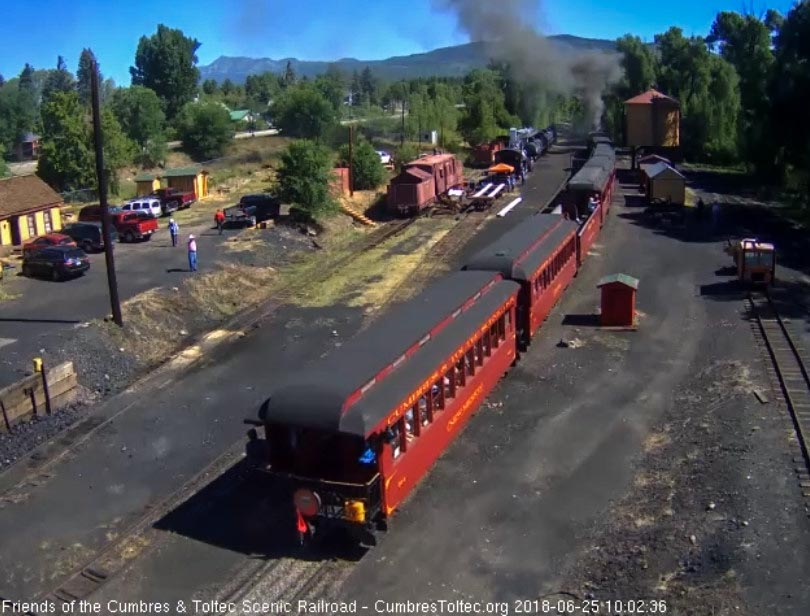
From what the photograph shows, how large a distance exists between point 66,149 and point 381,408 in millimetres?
48515

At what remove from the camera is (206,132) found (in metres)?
83.4

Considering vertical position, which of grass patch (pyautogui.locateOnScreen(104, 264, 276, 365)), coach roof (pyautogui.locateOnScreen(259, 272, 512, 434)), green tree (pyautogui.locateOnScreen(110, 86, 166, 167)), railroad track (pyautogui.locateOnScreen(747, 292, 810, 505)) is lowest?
railroad track (pyautogui.locateOnScreen(747, 292, 810, 505))

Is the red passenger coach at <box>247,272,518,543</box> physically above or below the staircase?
below

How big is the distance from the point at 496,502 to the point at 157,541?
622cm

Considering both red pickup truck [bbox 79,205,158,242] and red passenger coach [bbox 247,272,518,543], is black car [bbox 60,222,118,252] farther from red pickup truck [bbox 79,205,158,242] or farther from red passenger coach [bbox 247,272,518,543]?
red passenger coach [bbox 247,272,518,543]

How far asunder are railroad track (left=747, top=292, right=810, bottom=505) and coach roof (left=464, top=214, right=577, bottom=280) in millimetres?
6884

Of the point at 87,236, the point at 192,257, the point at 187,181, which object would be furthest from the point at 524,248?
the point at 187,181

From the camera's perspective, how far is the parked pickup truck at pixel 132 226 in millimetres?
39344

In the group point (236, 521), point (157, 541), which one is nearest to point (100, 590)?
point (157, 541)

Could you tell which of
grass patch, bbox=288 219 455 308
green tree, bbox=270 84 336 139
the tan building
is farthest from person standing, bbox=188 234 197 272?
green tree, bbox=270 84 336 139

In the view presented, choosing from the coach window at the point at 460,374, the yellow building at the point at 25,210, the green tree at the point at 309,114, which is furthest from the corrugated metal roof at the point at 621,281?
the green tree at the point at 309,114

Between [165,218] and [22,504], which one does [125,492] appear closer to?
[22,504]

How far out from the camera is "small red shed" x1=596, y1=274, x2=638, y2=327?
996 inches

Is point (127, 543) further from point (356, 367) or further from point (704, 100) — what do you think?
point (704, 100)
